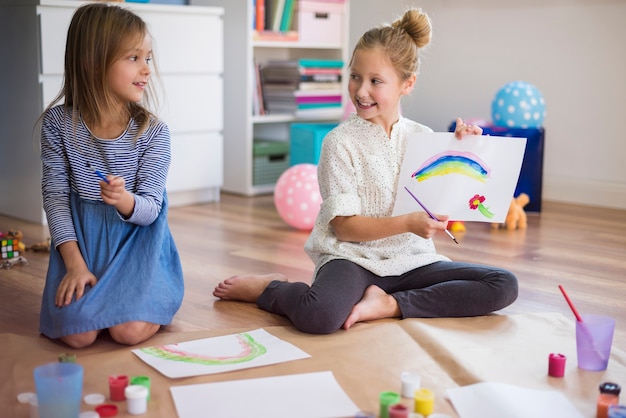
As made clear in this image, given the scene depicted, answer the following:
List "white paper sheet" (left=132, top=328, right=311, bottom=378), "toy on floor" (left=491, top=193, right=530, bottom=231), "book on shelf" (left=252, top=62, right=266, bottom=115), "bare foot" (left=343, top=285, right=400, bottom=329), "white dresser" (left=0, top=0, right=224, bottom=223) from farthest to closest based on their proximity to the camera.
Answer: "book on shelf" (left=252, top=62, right=266, bottom=115) < "toy on floor" (left=491, top=193, right=530, bottom=231) < "white dresser" (left=0, top=0, right=224, bottom=223) < "bare foot" (left=343, top=285, right=400, bottom=329) < "white paper sheet" (left=132, top=328, right=311, bottom=378)

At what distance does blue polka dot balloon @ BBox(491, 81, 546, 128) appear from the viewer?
10.4 feet

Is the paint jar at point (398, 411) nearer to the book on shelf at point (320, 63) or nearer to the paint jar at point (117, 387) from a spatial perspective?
the paint jar at point (117, 387)

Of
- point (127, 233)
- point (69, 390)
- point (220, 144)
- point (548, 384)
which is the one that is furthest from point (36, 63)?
point (548, 384)

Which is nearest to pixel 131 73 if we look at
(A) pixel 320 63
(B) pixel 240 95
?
(B) pixel 240 95

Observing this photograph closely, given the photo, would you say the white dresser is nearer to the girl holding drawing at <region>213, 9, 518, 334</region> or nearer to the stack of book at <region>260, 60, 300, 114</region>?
the stack of book at <region>260, 60, 300, 114</region>

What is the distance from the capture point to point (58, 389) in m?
1.21

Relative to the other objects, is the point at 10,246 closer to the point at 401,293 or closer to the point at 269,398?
the point at 401,293

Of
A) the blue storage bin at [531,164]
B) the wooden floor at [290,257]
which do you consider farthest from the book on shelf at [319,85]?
the blue storage bin at [531,164]

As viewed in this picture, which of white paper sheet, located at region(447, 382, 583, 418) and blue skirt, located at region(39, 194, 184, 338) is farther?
blue skirt, located at region(39, 194, 184, 338)

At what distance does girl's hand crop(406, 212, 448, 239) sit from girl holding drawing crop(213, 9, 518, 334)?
1cm

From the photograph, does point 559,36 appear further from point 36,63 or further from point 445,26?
point 36,63

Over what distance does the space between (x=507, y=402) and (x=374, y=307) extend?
475mm

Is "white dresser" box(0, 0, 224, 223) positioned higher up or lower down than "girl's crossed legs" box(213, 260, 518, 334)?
higher up

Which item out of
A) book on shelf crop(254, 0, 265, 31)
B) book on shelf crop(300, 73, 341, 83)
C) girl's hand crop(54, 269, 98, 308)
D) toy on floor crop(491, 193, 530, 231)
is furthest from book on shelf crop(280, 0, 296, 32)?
girl's hand crop(54, 269, 98, 308)
